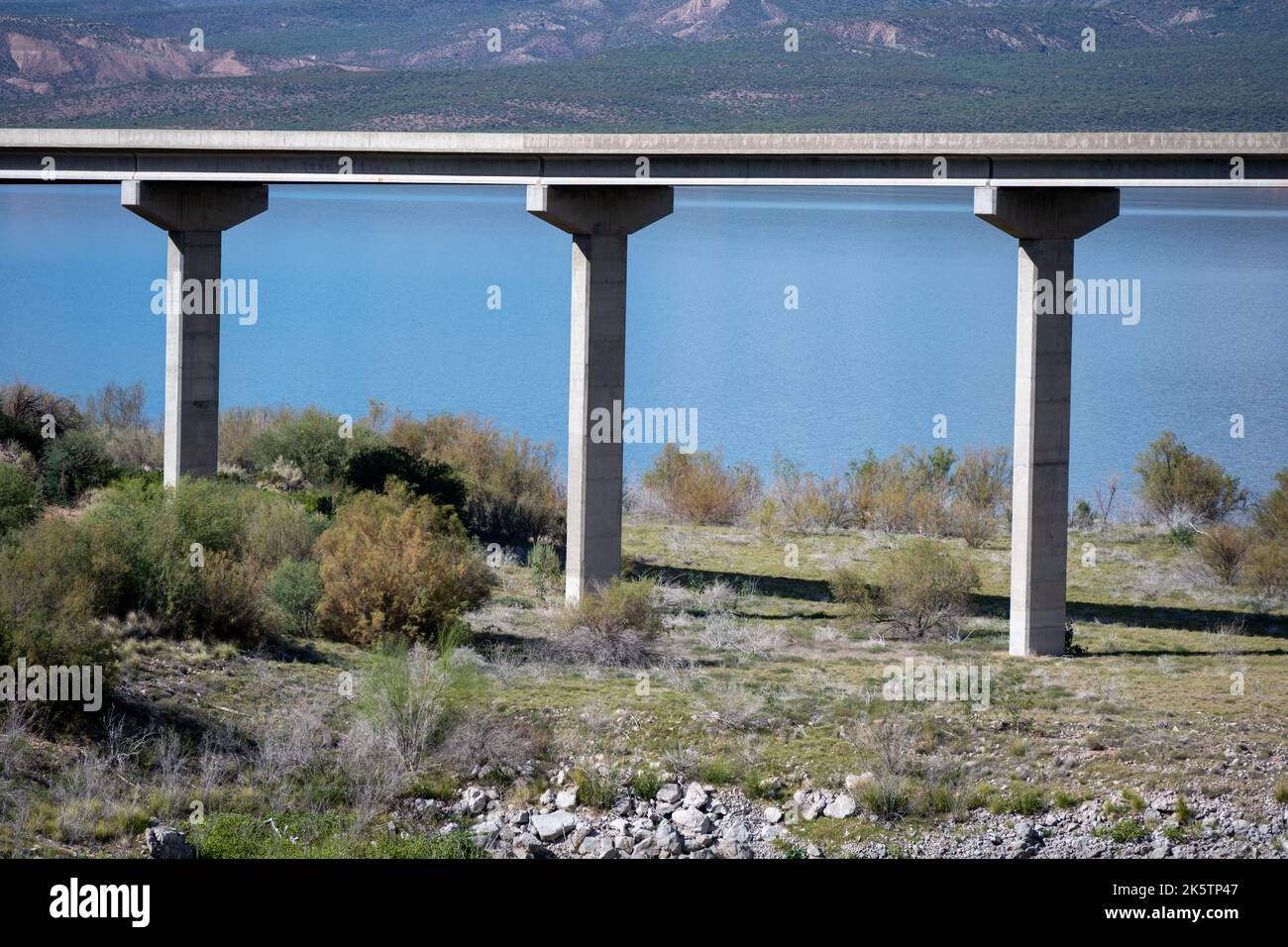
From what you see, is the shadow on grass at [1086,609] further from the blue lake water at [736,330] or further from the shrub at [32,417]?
the blue lake water at [736,330]

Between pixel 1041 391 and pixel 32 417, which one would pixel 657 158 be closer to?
pixel 1041 391

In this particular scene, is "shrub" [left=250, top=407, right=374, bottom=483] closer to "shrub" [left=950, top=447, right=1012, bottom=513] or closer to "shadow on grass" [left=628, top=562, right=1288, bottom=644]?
"shadow on grass" [left=628, top=562, right=1288, bottom=644]

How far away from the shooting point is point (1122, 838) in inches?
570

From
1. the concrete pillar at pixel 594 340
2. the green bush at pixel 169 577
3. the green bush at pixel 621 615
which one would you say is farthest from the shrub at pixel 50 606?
the concrete pillar at pixel 594 340

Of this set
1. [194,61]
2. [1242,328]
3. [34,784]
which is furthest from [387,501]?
[194,61]

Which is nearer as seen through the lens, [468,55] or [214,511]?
[214,511]

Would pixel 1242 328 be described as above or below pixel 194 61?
below

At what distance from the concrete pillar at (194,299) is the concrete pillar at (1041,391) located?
34.7 ft

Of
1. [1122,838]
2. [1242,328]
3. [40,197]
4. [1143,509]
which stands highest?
[40,197]

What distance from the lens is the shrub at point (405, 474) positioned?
27156mm

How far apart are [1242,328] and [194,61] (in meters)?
66.9

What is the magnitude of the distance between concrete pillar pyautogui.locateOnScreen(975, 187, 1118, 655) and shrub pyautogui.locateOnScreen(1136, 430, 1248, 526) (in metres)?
10.6

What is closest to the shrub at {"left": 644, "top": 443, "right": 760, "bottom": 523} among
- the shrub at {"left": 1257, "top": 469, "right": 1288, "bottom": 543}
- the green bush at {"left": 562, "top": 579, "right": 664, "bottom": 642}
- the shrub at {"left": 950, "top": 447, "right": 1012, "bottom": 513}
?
the shrub at {"left": 950, "top": 447, "right": 1012, "bottom": 513}
